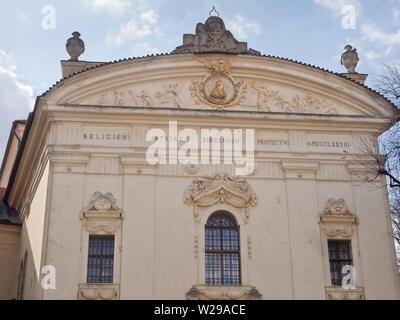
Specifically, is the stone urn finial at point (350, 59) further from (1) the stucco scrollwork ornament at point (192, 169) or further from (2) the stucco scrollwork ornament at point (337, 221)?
(1) the stucco scrollwork ornament at point (192, 169)

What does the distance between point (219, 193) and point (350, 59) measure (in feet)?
25.3

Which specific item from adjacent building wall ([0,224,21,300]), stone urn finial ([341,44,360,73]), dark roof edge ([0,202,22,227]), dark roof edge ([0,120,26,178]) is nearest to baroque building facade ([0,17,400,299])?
stone urn finial ([341,44,360,73])

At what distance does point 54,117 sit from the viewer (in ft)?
65.7

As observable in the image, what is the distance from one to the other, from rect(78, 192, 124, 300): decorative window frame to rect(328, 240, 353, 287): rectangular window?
22.0 ft

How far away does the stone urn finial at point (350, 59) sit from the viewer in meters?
23.1

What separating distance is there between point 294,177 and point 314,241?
219 cm

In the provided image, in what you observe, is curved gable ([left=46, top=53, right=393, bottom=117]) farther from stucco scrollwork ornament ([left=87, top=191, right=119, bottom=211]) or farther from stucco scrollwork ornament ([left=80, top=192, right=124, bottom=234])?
stucco scrollwork ornament ([left=80, top=192, right=124, bottom=234])

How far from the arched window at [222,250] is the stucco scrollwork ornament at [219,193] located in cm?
46

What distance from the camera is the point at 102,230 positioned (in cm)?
1902

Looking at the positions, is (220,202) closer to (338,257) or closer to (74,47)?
(338,257)

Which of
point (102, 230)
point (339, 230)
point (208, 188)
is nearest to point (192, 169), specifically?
point (208, 188)

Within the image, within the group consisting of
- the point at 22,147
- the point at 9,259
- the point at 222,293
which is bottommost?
the point at 222,293

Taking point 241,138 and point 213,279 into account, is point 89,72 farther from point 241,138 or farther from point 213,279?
point 213,279

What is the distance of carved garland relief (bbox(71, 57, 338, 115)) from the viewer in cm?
2083
